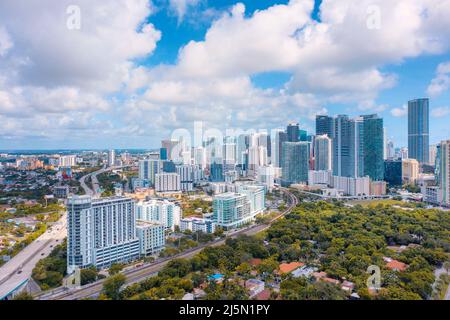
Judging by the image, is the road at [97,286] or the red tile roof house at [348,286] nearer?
the red tile roof house at [348,286]

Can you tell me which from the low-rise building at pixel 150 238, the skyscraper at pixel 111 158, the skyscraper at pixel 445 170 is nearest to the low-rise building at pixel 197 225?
the low-rise building at pixel 150 238

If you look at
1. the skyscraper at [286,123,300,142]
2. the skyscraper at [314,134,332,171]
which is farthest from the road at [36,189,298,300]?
the skyscraper at [286,123,300,142]

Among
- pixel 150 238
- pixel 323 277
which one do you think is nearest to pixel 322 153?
pixel 150 238

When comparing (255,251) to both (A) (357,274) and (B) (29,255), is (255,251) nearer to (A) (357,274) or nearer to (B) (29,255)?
(A) (357,274)

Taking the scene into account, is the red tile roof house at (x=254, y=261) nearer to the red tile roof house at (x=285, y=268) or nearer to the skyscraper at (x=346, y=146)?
the red tile roof house at (x=285, y=268)

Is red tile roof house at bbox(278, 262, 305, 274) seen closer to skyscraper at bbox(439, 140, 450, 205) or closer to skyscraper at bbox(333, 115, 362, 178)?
skyscraper at bbox(439, 140, 450, 205)
